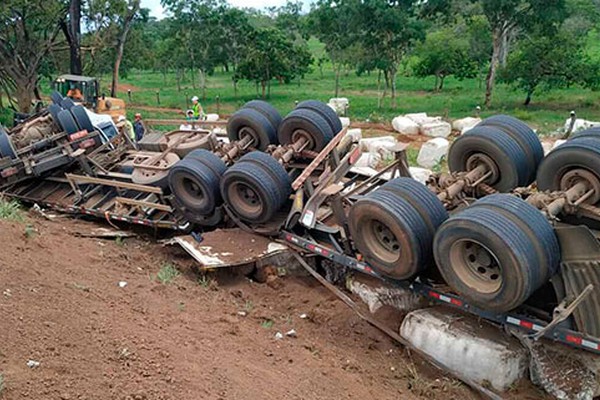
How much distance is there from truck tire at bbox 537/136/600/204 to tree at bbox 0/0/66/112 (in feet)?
66.7

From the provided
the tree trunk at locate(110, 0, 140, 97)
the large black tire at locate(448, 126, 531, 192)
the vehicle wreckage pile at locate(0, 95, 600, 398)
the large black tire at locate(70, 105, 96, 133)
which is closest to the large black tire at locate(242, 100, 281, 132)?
the vehicle wreckage pile at locate(0, 95, 600, 398)

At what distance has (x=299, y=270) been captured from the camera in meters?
6.66

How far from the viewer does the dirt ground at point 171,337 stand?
11.5ft

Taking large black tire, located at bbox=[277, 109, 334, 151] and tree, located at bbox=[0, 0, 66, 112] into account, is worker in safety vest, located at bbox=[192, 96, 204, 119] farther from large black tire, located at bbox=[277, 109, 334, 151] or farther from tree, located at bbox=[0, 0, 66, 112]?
tree, located at bbox=[0, 0, 66, 112]

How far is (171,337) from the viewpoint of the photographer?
4.27m

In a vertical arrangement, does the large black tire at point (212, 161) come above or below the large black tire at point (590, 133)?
below

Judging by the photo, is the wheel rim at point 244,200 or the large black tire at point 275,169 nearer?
the large black tire at point 275,169

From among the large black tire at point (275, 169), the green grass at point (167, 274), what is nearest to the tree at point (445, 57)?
the large black tire at point (275, 169)

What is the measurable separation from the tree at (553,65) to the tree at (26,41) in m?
18.1

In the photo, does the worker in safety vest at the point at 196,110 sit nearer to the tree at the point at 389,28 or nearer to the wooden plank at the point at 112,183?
the wooden plank at the point at 112,183

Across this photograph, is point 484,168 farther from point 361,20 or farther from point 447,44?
point 447,44

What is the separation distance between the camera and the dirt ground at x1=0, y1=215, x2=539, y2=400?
3490 millimetres

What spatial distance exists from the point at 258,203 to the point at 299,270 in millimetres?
905

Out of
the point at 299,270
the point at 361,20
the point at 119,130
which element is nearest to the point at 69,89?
the point at 119,130
